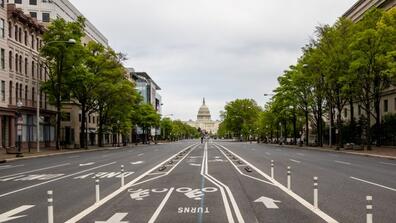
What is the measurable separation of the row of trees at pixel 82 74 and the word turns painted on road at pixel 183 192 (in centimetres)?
3897

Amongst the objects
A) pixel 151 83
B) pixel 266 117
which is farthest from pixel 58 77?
pixel 151 83

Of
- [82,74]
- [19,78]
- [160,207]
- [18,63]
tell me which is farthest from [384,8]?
[160,207]

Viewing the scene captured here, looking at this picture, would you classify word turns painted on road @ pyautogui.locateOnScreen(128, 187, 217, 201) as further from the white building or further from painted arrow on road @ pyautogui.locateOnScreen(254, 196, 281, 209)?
the white building

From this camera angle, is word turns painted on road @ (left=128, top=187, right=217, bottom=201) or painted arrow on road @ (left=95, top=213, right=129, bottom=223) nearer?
painted arrow on road @ (left=95, top=213, right=129, bottom=223)

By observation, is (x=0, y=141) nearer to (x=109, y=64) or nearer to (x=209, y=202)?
(x=109, y=64)

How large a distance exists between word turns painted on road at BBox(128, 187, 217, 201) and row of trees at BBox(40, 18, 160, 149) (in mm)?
38973

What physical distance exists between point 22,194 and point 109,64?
2137 inches

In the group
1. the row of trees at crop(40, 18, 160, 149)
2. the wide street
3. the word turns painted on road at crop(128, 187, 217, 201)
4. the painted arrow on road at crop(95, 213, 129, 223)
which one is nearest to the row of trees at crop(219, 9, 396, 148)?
the row of trees at crop(40, 18, 160, 149)

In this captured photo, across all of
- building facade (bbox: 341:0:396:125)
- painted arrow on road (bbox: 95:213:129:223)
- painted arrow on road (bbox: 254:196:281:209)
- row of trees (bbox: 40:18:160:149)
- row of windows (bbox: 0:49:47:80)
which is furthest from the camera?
building facade (bbox: 341:0:396:125)

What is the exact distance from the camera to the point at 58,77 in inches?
2414

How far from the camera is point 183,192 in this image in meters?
17.3

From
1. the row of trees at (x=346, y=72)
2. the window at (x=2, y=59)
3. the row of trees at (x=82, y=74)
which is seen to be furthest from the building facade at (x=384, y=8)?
the window at (x=2, y=59)

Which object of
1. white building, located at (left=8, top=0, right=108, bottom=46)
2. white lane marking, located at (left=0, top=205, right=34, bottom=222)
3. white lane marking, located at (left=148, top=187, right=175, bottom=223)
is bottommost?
white lane marking, located at (left=0, top=205, right=34, bottom=222)

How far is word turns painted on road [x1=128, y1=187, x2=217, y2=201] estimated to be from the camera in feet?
52.5
